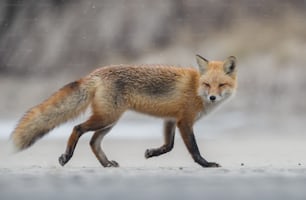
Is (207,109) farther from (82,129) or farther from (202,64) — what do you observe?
(82,129)

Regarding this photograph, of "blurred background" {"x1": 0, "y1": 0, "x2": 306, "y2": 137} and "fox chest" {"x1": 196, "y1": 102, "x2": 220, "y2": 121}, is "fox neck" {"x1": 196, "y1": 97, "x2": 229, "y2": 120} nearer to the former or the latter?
"fox chest" {"x1": 196, "y1": 102, "x2": 220, "y2": 121}

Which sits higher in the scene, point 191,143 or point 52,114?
point 52,114

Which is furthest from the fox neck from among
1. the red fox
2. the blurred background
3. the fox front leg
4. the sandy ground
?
the blurred background

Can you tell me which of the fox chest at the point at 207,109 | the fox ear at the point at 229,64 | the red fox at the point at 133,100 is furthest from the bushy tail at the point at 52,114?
the fox ear at the point at 229,64

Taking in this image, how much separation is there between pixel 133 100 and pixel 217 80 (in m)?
0.75

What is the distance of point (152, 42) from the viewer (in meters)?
15.4

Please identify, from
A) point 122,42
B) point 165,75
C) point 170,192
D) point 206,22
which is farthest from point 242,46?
point 170,192

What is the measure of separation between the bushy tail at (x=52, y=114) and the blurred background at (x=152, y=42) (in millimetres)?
4467

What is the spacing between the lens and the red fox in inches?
337

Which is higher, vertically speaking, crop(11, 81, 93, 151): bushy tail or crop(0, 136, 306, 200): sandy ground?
crop(11, 81, 93, 151): bushy tail

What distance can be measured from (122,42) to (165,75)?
6.66 m

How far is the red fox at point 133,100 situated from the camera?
8.57 metres

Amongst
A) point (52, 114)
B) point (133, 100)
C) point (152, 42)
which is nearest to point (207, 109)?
point (133, 100)

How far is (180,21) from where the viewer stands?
1572cm
